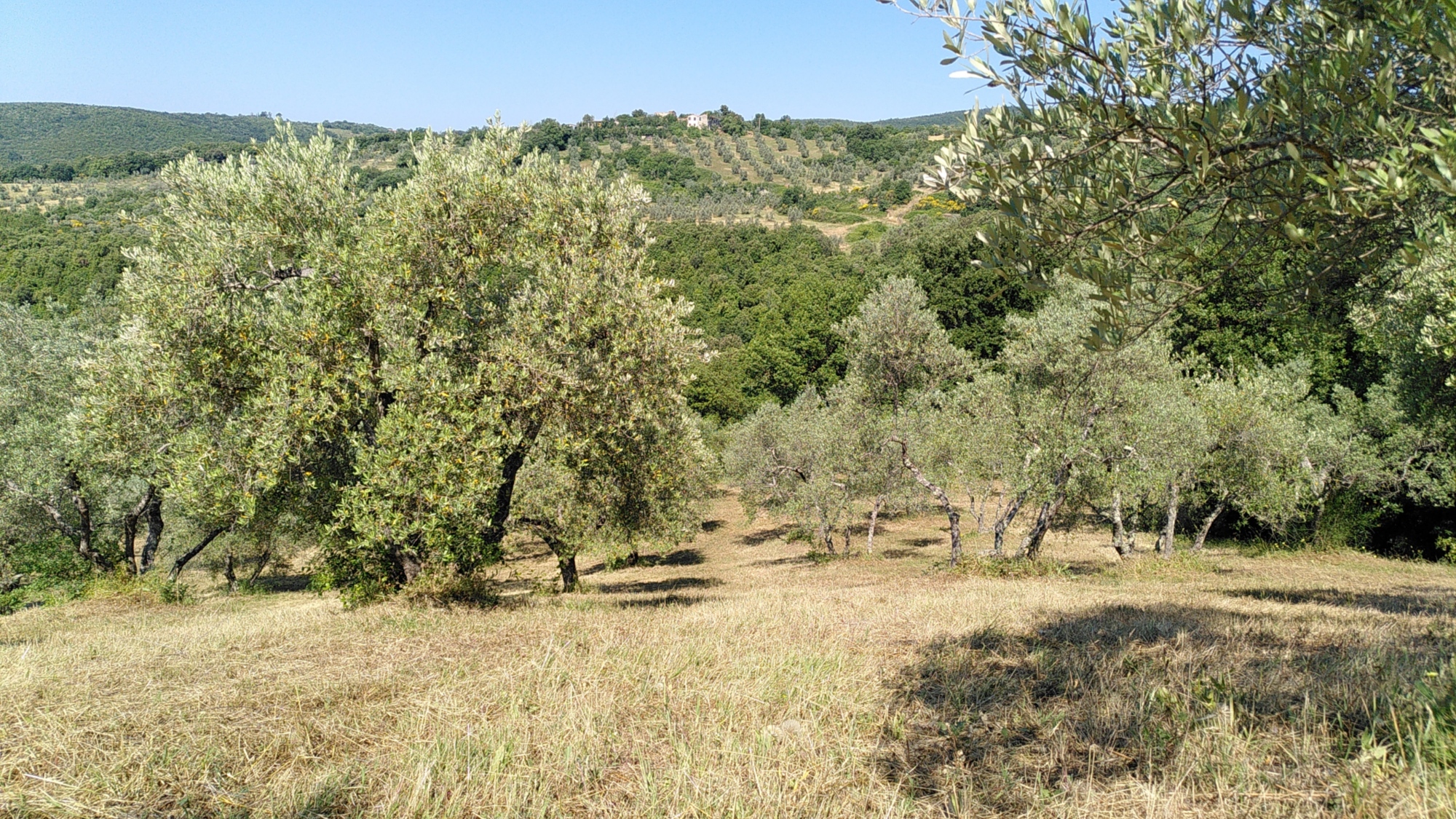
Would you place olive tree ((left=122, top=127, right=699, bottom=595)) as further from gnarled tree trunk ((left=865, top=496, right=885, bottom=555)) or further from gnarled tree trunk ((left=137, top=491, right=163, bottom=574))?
gnarled tree trunk ((left=865, top=496, right=885, bottom=555))

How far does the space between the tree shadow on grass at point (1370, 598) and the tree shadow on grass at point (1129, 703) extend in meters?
5.24

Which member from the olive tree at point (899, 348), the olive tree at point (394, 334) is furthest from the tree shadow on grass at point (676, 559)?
the olive tree at point (394, 334)

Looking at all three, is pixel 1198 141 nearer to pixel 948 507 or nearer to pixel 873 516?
pixel 948 507

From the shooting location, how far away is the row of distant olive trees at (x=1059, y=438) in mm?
20531

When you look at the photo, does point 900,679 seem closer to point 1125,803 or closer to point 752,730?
point 752,730

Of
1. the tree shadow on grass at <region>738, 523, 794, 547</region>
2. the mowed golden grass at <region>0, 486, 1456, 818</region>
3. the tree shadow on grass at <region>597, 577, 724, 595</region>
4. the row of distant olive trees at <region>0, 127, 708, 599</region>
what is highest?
the row of distant olive trees at <region>0, 127, 708, 599</region>

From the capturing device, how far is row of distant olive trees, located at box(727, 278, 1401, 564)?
20.5 m

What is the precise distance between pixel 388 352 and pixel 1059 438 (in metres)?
17.3

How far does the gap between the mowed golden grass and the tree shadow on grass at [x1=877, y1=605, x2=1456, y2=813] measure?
0.03 meters

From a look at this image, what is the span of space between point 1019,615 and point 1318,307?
5503 mm

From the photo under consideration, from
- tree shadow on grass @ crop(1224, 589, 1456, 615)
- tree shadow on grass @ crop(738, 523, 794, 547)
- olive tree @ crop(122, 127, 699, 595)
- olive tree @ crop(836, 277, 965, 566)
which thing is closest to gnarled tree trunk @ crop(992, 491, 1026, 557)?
tree shadow on grass @ crop(1224, 589, 1456, 615)

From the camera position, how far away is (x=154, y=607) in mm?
17766

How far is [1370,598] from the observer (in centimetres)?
1566

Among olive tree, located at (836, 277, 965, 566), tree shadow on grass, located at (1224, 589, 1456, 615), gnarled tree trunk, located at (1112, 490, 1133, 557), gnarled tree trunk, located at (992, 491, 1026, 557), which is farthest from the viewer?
olive tree, located at (836, 277, 965, 566)
